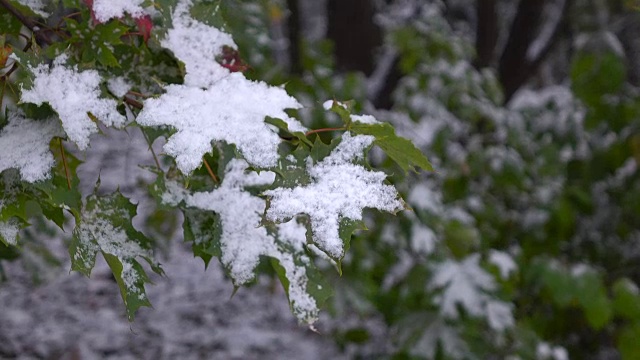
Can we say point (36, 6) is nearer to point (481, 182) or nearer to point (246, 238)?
point (246, 238)

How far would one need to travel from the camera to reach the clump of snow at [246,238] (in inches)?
31.3

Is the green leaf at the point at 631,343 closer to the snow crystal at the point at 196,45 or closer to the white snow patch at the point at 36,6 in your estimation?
the snow crystal at the point at 196,45

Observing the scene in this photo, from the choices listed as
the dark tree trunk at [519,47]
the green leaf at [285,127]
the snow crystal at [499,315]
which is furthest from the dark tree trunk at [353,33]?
the green leaf at [285,127]

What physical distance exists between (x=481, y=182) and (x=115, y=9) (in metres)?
2.07

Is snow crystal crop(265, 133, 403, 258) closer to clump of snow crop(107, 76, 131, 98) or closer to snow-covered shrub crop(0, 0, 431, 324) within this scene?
snow-covered shrub crop(0, 0, 431, 324)

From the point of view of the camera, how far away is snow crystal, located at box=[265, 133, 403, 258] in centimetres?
63

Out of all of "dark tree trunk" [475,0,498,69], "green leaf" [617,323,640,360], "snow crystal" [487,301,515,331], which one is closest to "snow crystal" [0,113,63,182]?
"snow crystal" [487,301,515,331]

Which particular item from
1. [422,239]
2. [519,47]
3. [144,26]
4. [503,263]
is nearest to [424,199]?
[422,239]

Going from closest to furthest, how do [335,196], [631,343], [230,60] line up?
[335,196] < [230,60] < [631,343]

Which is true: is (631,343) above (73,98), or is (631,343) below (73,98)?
below

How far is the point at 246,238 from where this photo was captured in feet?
2.66

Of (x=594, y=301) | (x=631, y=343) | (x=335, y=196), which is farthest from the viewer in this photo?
(x=594, y=301)

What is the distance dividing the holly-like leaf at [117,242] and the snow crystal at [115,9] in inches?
9.2

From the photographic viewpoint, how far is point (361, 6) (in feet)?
8.67
